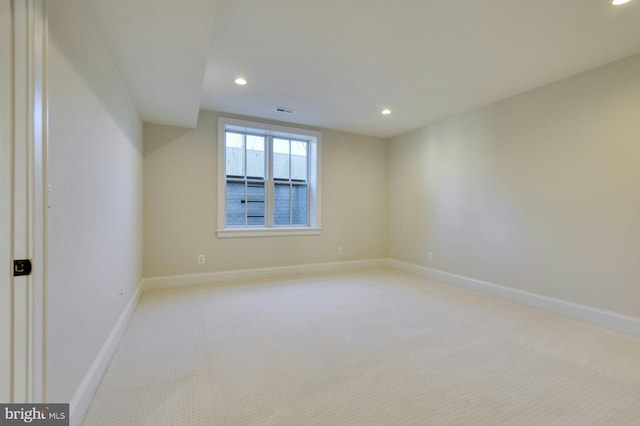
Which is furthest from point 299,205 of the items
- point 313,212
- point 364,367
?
point 364,367

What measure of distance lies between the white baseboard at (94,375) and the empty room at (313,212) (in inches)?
0.9

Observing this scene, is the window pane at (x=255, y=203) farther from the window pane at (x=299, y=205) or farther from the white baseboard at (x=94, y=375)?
the white baseboard at (x=94, y=375)

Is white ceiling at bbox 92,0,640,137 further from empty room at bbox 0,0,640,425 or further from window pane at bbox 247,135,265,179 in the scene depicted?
window pane at bbox 247,135,265,179

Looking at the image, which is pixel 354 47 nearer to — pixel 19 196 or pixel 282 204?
pixel 19 196

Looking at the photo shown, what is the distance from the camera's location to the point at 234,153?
4449 mm

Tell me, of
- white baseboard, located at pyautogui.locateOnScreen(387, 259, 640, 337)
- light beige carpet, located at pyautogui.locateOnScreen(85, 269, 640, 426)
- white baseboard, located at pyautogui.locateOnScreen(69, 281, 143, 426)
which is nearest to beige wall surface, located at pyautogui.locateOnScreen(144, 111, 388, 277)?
light beige carpet, located at pyautogui.locateOnScreen(85, 269, 640, 426)

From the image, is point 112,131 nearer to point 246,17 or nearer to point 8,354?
point 246,17

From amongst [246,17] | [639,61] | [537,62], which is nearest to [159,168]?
[246,17]

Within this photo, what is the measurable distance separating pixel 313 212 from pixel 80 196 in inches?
142

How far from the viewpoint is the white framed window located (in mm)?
4344

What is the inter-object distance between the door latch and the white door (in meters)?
0.01

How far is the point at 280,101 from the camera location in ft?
12.0

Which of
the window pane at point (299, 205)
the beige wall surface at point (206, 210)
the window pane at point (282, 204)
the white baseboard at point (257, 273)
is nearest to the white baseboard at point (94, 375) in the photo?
the white baseboard at point (257, 273)

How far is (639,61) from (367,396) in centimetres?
360
